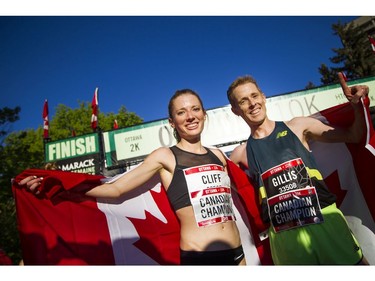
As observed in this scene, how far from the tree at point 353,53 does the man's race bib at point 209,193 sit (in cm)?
2069

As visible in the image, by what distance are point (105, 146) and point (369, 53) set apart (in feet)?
67.3

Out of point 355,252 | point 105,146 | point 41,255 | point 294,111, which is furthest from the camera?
point 105,146

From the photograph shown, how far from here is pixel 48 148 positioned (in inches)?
458

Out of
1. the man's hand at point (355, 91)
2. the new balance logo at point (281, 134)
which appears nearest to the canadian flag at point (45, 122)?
the new balance logo at point (281, 134)

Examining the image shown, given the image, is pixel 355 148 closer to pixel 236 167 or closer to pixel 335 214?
pixel 335 214

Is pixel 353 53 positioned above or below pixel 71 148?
above

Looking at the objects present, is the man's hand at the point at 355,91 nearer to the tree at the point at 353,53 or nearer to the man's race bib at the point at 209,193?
the man's race bib at the point at 209,193

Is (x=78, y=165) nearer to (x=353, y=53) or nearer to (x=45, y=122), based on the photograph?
(x=45, y=122)

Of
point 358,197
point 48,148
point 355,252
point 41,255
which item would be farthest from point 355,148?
point 48,148

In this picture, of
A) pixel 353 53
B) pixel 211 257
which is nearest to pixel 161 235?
pixel 211 257

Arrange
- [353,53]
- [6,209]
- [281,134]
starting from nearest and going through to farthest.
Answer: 1. [281,134]
2. [6,209]
3. [353,53]

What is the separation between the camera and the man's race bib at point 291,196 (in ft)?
7.70

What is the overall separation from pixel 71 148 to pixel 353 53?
21.4 meters

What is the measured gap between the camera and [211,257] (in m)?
2.37
